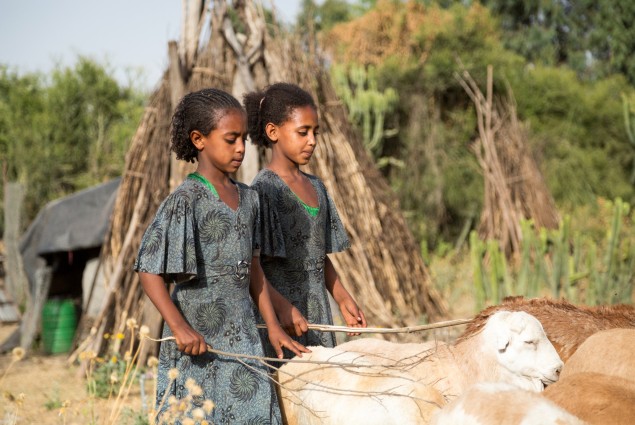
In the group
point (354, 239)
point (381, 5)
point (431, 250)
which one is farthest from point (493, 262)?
point (381, 5)

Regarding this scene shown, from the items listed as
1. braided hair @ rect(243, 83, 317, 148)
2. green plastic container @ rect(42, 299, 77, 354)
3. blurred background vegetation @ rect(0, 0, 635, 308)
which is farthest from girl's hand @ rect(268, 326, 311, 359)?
blurred background vegetation @ rect(0, 0, 635, 308)

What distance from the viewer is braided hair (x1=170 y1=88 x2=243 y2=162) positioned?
2.71 metres

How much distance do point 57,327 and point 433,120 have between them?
860cm

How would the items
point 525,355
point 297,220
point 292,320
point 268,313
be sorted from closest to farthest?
point 525,355, point 268,313, point 292,320, point 297,220

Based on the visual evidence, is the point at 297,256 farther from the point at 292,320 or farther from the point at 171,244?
the point at 171,244

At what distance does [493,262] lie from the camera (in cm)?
684

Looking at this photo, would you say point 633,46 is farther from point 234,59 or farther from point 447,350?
point 447,350

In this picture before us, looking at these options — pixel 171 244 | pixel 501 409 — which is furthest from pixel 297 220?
pixel 501 409

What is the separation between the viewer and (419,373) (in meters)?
2.34

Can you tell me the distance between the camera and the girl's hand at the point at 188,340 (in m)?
2.47

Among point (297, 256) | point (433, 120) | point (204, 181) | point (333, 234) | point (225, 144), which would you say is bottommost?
point (297, 256)

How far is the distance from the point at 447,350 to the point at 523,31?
20.6m

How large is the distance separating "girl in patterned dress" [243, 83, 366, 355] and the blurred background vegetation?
22.8 feet

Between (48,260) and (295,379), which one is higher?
(48,260)
